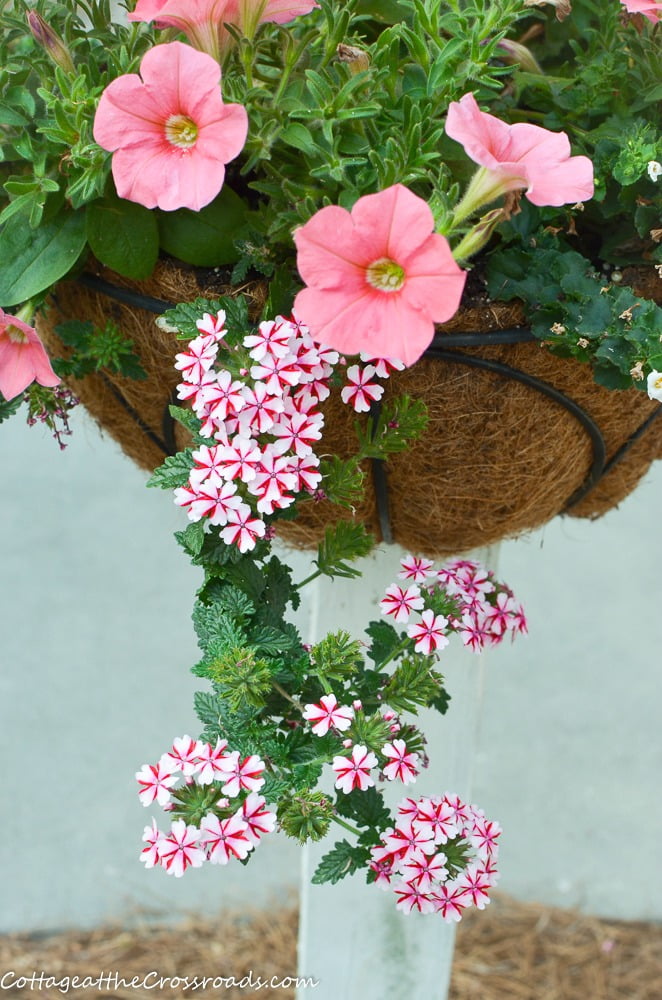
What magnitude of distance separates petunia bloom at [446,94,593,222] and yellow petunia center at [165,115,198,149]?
13 centimetres

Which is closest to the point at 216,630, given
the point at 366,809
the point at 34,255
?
the point at 366,809

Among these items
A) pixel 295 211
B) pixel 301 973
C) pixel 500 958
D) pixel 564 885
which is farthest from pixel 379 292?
pixel 564 885

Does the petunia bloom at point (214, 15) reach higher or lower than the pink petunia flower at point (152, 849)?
higher

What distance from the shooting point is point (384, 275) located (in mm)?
521

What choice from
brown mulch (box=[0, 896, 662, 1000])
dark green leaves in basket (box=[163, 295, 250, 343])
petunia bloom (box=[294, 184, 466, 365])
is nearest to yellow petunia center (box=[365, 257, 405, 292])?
petunia bloom (box=[294, 184, 466, 365])

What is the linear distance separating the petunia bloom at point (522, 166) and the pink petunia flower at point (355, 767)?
272 mm

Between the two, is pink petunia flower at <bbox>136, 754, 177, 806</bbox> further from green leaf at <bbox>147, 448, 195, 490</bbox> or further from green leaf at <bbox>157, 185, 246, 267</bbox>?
green leaf at <bbox>157, 185, 246, 267</bbox>

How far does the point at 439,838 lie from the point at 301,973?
56 cm

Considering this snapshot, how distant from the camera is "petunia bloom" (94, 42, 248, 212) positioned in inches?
21.4

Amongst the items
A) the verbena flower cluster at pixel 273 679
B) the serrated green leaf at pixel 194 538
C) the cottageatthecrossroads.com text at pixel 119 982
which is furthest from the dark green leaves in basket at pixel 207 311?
the cottageatthecrossroads.com text at pixel 119 982

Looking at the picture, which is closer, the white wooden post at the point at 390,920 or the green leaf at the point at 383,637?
the green leaf at the point at 383,637

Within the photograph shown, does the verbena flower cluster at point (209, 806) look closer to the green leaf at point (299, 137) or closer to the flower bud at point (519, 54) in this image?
the green leaf at point (299, 137)

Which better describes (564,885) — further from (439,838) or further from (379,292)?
(379,292)

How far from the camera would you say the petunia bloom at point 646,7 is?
60cm
